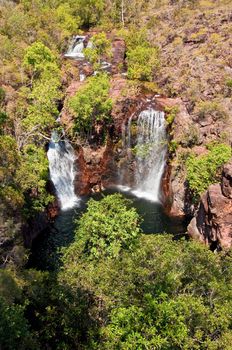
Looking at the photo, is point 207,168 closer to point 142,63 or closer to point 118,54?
point 142,63

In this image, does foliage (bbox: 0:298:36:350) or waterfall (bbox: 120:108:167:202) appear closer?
foliage (bbox: 0:298:36:350)

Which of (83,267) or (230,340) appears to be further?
(83,267)

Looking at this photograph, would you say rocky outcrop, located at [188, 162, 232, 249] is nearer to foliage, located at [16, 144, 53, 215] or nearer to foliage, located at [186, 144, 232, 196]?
foliage, located at [186, 144, 232, 196]

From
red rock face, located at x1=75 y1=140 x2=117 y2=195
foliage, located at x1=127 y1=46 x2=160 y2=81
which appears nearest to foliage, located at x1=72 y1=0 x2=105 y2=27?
foliage, located at x1=127 y1=46 x2=160 y2=81

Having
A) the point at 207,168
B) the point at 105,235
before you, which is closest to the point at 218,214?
the point at 207,168

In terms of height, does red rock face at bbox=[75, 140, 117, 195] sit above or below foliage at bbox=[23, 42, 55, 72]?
below

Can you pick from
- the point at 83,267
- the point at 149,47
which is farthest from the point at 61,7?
the point at 83,267

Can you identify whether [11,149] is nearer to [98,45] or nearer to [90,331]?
[90,331]

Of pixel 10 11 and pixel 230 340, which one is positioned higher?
pixel 10 11
